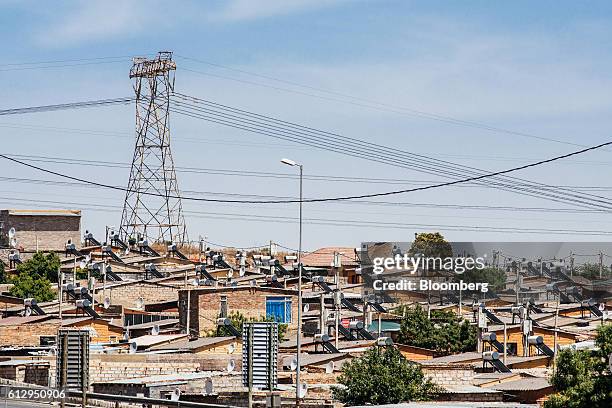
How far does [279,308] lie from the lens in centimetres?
6781

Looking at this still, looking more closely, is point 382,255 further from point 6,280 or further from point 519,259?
point 6,280

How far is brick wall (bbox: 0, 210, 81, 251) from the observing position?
106 metres

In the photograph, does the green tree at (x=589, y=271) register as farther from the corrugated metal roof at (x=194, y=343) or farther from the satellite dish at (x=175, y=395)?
the satellite dish at (x=175, y=395)

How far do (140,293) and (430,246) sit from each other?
3260 cm

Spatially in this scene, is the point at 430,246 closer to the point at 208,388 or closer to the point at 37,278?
the point at 37,278

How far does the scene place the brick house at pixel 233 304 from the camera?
6450 centimetres

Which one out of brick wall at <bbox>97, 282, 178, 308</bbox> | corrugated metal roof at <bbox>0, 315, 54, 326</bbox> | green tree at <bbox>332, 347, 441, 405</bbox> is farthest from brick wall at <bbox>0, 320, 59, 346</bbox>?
green tree at <bbox>332, 347, 441, 405</bbox>

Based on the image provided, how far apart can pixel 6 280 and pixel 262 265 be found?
19871 millimetres

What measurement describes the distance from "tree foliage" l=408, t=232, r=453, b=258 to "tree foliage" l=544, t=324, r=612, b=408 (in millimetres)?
52719

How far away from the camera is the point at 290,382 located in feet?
144

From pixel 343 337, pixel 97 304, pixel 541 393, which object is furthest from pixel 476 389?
pixel 97 304

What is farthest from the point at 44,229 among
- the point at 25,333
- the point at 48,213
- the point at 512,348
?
the point at 512,348

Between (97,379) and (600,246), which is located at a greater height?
(600,246)

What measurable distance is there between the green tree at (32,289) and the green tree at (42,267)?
440cm
